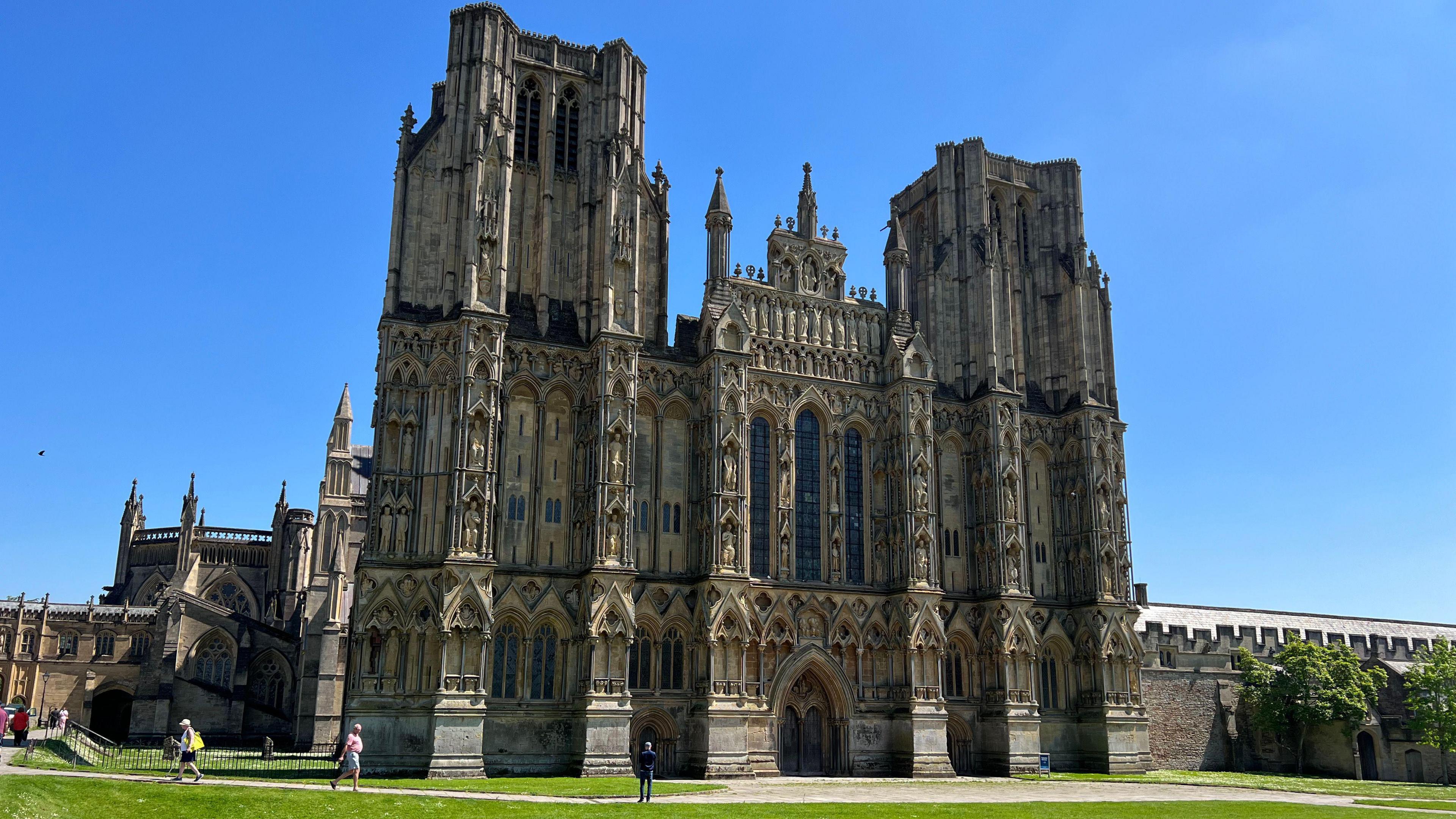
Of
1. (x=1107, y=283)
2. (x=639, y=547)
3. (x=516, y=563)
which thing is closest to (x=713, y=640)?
(x=639, y=547)

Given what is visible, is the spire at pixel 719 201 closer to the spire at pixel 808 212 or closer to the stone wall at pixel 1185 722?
the spire at pixel 808 212

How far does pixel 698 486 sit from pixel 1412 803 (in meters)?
25.9

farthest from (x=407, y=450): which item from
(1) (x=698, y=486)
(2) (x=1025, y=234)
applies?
(2) (x=1025, y=234)

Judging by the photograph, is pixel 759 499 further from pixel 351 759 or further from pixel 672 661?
pixel 351 759

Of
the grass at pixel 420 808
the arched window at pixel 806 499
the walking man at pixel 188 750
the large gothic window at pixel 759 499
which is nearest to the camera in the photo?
the grass at pixel 420 808

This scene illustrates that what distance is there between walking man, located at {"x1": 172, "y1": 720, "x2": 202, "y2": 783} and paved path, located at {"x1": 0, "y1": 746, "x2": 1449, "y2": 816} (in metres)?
0.51

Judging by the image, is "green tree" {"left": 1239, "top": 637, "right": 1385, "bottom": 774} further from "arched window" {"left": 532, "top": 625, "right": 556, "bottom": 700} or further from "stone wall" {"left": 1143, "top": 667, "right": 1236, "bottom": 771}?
"arched window" {"left": 532, "top": 625, "right": 556, "bottom": 700}

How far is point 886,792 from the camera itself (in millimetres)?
35344

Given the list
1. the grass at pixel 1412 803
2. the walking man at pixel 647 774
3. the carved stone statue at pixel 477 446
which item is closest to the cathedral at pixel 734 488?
the carved stone statue at pixel 477 446

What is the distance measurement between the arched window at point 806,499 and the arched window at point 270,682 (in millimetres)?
44644

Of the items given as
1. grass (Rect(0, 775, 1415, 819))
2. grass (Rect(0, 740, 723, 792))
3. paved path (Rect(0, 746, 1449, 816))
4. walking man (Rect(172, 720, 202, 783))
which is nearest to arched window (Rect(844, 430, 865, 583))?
paved path (Rect(0, 746, 1449, 816))

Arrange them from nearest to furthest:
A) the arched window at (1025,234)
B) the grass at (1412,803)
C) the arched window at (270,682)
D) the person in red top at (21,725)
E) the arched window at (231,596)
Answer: the grass at (1412,803) → the person in red top at (21,725) → the arched window at (1025,234) → the arched window at (270,682) → the arched window at (231,596)

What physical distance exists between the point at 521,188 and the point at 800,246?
1230 centimetres

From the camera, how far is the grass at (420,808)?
22781 millimetres
